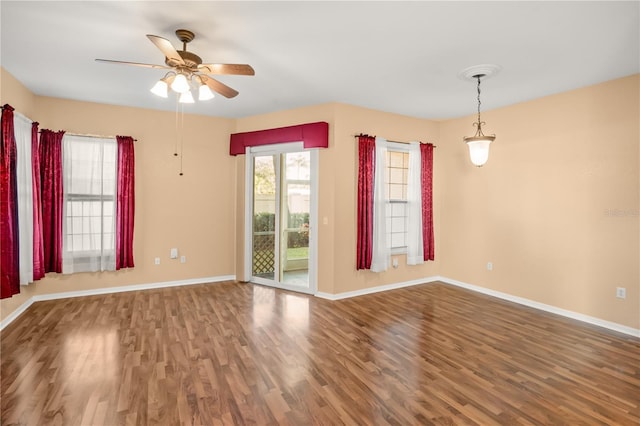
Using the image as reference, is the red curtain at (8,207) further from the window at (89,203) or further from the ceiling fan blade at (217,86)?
the ceiling fan blade at (217,86)

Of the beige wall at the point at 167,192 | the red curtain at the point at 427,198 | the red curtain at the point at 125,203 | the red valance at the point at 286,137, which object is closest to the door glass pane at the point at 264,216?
the red valance at the point at 286,137

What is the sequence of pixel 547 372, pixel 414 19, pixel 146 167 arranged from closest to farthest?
pixel 414 19
pixel 547 372
pixel 146 167

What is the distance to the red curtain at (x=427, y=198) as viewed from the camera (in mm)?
5547

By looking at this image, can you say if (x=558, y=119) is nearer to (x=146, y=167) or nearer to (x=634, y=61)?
(x=634, y=61)

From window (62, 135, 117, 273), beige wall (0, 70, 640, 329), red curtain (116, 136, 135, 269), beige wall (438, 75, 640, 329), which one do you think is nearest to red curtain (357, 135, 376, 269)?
beige wall (0, 70, 640, 329)

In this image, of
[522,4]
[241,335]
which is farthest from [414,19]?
[241,335]

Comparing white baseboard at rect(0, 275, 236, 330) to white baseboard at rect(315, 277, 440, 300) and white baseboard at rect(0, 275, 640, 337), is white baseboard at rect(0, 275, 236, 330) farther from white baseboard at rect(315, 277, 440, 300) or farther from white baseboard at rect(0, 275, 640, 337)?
white baseboard at rect(315, 277, 440, 300)

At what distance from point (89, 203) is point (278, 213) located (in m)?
2.69

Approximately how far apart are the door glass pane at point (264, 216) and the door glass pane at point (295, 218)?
19cm

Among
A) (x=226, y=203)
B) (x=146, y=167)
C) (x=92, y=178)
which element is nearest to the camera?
(x=92, y=178)

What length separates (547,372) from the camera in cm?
274

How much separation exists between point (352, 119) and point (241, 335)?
10.7 feet

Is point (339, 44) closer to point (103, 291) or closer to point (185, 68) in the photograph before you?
point (185, 68)

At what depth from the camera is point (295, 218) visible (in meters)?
5.21
